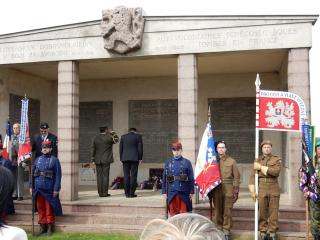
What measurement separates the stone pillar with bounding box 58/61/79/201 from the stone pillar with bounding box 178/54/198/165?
237cm

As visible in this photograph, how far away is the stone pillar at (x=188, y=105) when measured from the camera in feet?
29.7

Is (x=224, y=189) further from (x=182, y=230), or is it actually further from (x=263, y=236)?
(x=182, y=230)

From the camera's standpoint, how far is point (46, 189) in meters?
8.25

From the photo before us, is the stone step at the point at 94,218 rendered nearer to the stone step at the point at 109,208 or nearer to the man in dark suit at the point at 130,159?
the stone step at the point at 109,208

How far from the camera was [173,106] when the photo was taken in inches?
506

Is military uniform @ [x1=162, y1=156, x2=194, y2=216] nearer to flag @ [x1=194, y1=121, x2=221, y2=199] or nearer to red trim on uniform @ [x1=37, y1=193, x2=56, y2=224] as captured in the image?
flag @ [x1=194, y1=121, x2=221, y2=199]

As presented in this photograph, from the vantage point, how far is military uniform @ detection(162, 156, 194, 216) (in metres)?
7.82

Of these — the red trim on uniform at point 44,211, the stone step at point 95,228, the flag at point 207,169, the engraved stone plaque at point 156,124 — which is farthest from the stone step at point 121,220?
the engraved stone plaque at point 156,124

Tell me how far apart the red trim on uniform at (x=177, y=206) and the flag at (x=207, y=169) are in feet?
1.39

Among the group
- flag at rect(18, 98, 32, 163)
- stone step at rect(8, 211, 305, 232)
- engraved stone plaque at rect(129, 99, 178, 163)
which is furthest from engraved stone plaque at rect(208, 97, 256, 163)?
flag at rect(18, 98, 32, 163)

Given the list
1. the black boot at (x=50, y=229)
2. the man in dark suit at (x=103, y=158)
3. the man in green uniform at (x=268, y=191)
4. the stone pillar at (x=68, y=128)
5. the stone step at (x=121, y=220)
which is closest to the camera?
the man in green uniform at (x=268, y=191)

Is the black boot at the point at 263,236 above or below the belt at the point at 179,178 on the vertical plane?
below

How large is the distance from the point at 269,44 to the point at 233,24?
0.82 meters

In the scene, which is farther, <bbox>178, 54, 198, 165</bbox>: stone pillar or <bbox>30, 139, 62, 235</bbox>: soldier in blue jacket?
<bbox>178, 54, 198, 165</bbox>: stone pillar
